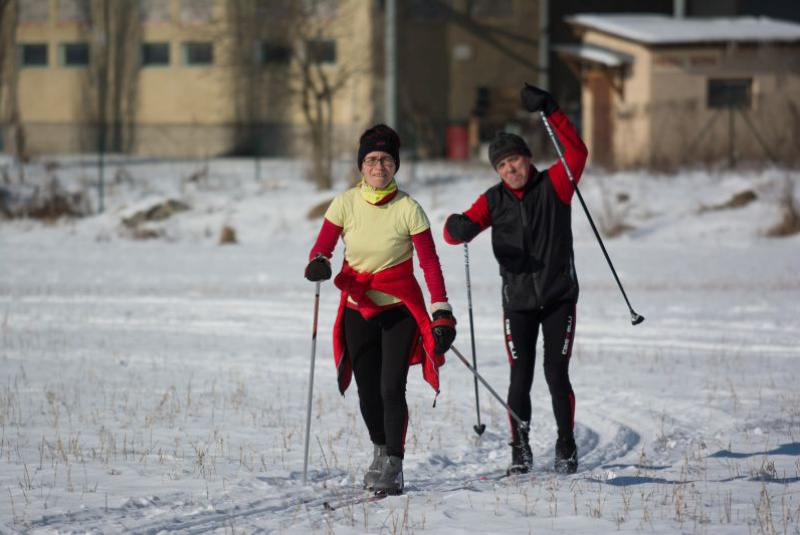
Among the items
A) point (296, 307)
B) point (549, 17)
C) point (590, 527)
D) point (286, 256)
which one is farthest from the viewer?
point (549, 17)

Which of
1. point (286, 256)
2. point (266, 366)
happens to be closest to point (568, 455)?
point (266, 366)

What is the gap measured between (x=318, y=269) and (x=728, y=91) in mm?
26915

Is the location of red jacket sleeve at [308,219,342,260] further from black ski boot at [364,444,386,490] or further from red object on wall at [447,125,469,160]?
red object on wall at [447,125,469,160]

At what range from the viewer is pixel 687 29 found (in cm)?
3319

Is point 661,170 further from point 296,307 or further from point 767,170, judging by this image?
point 296,307

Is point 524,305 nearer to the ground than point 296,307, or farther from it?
farther from it

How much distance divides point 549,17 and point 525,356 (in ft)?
118

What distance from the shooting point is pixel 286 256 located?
A: 76.7 feet

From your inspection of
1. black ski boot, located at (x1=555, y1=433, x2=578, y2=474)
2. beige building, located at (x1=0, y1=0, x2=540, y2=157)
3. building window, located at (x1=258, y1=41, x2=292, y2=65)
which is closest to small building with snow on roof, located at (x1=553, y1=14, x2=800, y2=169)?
beige building, located at (x1=0, y1=0, x2=540, y2=157)

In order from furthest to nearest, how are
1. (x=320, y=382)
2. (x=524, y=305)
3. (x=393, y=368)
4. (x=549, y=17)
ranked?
(x=549, y=17) → (x=320, y=382) → (x=524, y=305) → (x=393, y=368)

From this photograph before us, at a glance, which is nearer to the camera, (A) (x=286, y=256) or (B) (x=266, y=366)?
(B) (x=266, y=366)

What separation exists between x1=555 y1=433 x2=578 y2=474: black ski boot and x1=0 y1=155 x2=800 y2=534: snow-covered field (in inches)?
4.7

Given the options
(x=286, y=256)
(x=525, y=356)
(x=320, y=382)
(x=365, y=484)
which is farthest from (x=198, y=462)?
(x=286, y=256)

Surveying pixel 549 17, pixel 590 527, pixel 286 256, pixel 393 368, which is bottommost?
pixel 286 256
